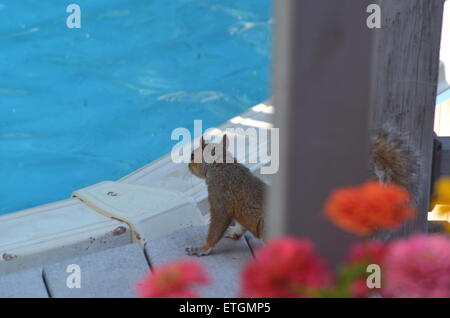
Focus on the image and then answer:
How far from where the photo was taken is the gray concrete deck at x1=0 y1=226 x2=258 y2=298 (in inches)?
95.0

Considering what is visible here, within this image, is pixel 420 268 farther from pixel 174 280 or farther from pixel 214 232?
pixel 214 232

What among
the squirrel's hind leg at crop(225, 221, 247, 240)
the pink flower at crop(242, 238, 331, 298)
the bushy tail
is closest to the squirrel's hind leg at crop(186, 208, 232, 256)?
the squirrel's hind leg at crop(225, 221, 247, 240)

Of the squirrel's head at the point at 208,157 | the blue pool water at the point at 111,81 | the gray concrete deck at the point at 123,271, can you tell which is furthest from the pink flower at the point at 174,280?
the blue pool water at the point at 111,81

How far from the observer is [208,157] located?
9.57 ft

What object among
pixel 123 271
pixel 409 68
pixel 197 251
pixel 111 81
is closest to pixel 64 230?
pixel 123 271

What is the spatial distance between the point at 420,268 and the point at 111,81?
5904 millimetres

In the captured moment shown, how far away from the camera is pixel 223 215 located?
110 inches

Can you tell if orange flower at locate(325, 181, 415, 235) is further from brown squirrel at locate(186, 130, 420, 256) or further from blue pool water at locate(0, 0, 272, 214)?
blue pool water at locate(0, 0, 272, 214)

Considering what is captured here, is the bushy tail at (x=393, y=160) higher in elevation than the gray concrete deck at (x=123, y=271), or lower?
higher

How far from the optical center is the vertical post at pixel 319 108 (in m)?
1.04

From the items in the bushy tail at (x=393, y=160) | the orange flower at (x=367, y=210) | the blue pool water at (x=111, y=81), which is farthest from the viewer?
the blue pool water at (x=111, y=81)

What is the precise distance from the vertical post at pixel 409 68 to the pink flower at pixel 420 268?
1.49m

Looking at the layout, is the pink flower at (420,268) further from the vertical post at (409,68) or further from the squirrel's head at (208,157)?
the squirrel's head at (208,157)
